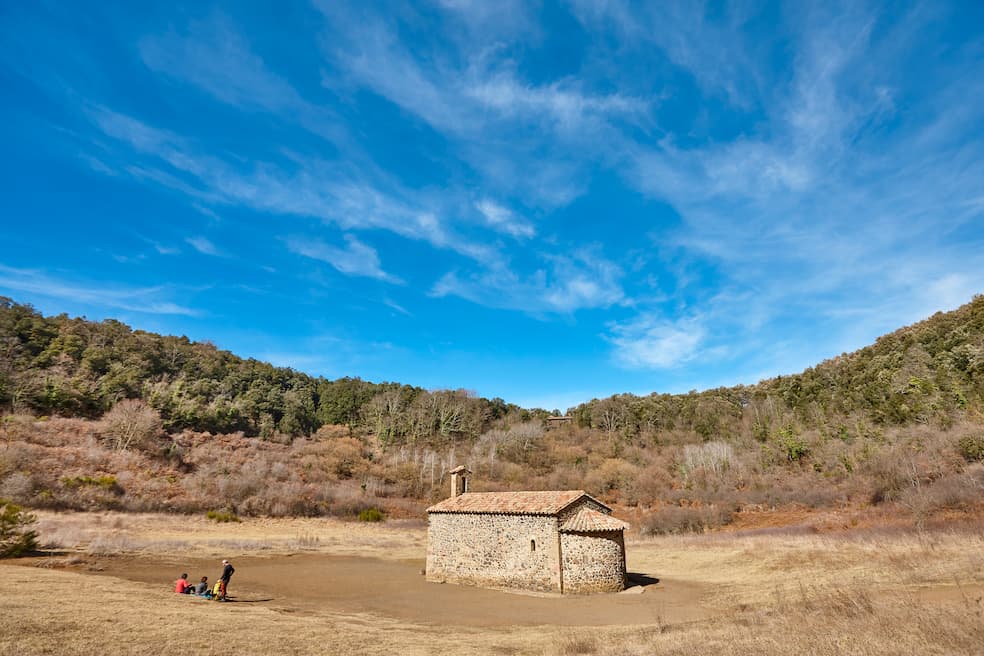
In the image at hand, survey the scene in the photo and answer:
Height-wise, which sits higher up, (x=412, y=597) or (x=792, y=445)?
(x=792, y=445)

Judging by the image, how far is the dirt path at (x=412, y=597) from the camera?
16.1 m

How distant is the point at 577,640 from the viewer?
11.2m

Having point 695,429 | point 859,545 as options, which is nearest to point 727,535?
point 859,545

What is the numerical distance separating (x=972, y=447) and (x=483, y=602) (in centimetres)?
3762

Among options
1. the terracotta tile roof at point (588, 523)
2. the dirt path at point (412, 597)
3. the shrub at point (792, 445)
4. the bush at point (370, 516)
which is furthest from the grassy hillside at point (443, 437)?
the terracotta tile roof at point (588, 523)

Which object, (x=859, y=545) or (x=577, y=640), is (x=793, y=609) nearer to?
(x=577, y=640)

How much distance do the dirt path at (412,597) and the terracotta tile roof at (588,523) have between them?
254cm

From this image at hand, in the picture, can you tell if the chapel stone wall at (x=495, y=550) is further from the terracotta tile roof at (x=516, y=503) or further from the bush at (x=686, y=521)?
the bush at (x=686, y=521)

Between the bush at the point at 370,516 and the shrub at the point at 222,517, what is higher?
the shrub at the point at 222,517

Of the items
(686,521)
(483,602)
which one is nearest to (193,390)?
(686,521)

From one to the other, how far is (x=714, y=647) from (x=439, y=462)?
63.3 m

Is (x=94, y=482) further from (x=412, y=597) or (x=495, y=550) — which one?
(x=495, y=550)

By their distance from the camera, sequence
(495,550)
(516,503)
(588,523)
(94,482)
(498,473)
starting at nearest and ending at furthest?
(588,523) → (495,550) → (516,503) → (94,482) → (498,473)

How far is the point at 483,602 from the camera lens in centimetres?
1936
